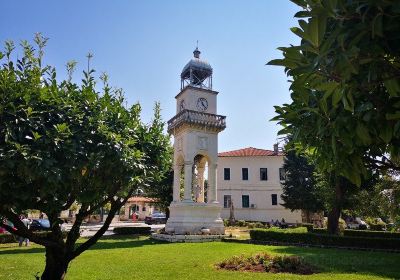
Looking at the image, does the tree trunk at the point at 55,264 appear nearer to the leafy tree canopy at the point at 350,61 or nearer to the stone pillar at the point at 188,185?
the leafy tree canopy at the point at 350,61

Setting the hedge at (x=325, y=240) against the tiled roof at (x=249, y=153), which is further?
the tiled roof at (x=249, y=153)

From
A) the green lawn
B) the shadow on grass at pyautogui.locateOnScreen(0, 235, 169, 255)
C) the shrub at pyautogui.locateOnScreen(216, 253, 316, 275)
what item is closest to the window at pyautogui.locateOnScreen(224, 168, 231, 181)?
the shadow on grass at pyautogui.locateOnScreen(0, 235, 169, 255)

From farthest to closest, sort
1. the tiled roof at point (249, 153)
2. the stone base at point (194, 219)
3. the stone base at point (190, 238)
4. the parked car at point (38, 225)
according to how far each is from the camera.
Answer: the tiled roof at point (249, 153) < the parked car at point (38, 225) < the stone base at point (194, 219) < the stone base at point (190, 238)

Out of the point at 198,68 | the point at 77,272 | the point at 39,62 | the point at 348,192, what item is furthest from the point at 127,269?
the point at 198,68

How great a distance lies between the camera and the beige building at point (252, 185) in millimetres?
52406

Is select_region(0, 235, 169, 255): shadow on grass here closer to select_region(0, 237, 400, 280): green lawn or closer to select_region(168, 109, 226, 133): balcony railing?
select_region(0, 237, 400, 280): green lawn

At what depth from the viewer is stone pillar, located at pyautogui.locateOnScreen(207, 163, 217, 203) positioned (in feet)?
97.1

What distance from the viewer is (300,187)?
1560 inches

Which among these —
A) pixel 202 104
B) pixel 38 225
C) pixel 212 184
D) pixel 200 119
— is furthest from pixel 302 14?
pixel 38 225

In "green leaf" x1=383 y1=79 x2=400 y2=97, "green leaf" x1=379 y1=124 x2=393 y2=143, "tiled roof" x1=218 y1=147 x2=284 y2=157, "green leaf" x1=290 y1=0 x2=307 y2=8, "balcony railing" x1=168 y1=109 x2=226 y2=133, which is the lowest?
"green leaf" x1=379 y1=124 x2=393 y2=143

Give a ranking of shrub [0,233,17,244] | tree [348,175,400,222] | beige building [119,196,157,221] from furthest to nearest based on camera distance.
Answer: beige building [119,196,157,221]
shrub [0,233,17,244]
tree [348,175,400,222]

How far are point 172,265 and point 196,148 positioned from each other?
51.7 feet

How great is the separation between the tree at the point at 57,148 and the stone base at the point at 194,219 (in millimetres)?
19866

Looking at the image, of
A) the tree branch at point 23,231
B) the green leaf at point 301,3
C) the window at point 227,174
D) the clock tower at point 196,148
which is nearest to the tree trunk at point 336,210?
the clock tower at point 196,148
